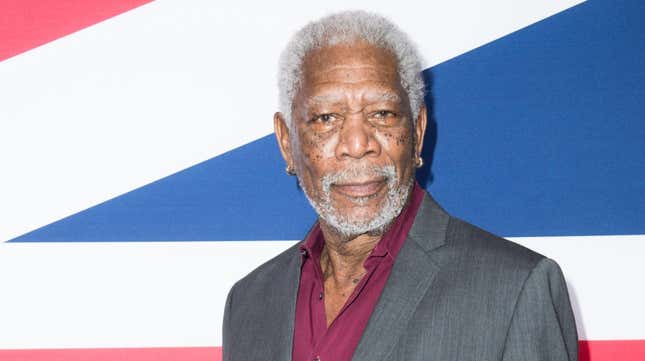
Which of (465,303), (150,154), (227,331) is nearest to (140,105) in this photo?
(150,154)

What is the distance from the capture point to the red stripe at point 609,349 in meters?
1.78

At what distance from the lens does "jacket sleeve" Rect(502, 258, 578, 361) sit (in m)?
1.24

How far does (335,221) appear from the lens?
145cm

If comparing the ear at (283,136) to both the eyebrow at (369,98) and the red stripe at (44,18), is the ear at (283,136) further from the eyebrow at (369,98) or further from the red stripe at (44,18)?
the red stripe at (44,18)

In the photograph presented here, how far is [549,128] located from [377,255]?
620 millimetres

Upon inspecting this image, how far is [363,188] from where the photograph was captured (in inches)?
55.7

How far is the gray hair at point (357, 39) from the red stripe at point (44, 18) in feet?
1.84

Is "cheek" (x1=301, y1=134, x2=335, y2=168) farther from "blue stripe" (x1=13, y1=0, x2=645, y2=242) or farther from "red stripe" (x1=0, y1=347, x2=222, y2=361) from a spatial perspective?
"red stripe" (x1=0, y1=347, x2=222, y2=361)

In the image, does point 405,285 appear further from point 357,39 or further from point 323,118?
point 357,39

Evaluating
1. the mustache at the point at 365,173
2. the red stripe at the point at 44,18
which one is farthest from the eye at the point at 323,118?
the red stripe at the point at 44,18

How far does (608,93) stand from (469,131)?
33 cm

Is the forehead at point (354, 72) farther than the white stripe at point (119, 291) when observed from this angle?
No

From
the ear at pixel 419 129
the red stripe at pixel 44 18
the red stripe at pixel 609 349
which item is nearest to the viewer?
the ear at pixel 419 129

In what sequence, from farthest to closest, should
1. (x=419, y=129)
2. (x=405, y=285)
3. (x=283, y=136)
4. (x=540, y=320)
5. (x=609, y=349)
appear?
(x=609, y=349) → (x=283, y=136) → (x=419, y=129) → (x=405, y=285) → (x=540, y=320)
